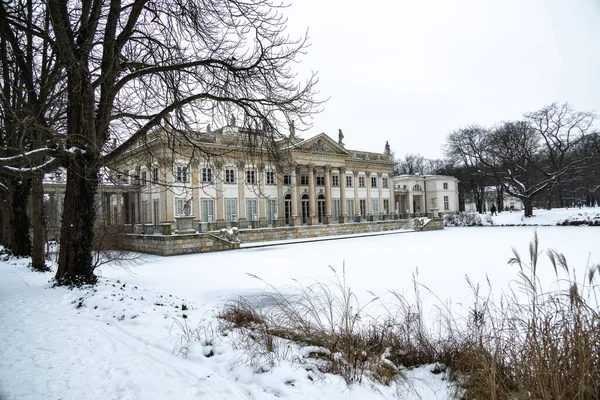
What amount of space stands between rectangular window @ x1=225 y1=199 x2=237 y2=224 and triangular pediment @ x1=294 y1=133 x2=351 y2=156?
8.15m

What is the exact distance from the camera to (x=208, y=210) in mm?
29156

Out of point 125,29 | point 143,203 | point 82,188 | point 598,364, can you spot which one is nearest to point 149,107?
point 125,29

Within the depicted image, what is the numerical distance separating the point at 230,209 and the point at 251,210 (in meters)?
2.09

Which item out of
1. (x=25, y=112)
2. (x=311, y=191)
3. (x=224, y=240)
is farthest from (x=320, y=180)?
(x=25, y=112)

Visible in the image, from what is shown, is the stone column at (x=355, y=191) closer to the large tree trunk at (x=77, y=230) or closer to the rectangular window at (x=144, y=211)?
the rectangular window at (x=144, y=211)

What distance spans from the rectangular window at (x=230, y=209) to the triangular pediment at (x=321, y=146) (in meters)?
8.15

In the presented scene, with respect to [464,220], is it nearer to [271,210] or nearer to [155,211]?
[271,210]

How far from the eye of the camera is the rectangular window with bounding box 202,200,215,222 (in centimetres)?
2884

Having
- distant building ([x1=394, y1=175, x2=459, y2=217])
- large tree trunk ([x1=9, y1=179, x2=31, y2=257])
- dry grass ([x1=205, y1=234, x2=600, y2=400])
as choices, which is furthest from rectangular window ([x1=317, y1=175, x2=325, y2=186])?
dry grass ([x1=205, y1=234, x2=600, y2=400])

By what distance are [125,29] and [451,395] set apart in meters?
8.51

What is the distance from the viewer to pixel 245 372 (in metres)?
3.47

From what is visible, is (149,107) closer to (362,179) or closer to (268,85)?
(268,85)

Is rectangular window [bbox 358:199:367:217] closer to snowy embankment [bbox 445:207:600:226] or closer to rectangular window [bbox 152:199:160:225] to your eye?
snowy embankment [bbox 445:207:600:226]

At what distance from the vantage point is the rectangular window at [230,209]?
30234mm
